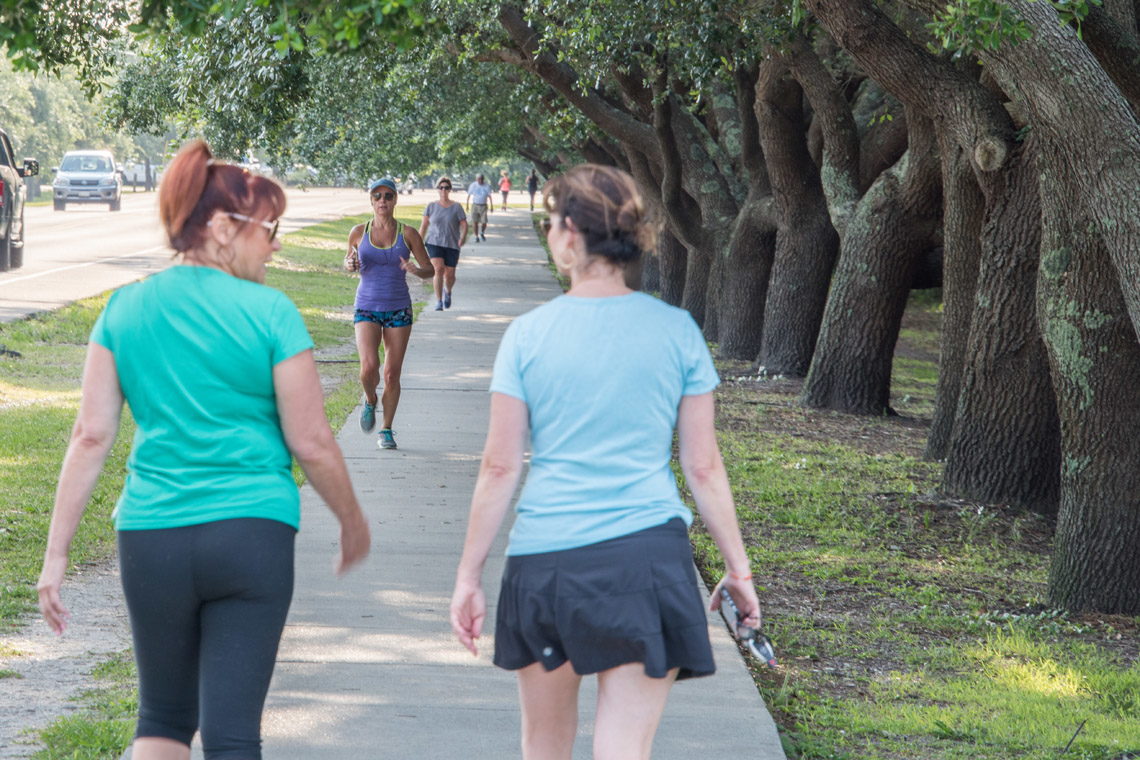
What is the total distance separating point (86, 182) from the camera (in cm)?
4466

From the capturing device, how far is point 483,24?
14.1 meters

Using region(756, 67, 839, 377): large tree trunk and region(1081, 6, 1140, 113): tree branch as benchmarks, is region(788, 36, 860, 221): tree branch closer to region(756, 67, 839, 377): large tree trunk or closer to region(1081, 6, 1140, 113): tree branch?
region(756, 67, 839, 377): large tree trunk

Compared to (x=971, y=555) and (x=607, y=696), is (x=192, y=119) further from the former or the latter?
(x=607, y=696)

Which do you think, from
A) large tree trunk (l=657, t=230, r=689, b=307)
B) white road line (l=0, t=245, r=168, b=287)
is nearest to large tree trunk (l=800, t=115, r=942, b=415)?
large tree trunk (l=657, t=230, r=689, b=307)

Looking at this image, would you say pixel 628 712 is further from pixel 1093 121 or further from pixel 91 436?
pixel 1093 121

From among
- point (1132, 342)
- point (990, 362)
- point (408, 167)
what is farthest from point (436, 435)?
point (408, 167)

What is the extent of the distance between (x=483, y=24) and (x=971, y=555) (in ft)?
26.9

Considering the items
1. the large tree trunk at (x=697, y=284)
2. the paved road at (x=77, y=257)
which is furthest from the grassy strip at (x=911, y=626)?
the large tree trunk at (x=697, y=284)

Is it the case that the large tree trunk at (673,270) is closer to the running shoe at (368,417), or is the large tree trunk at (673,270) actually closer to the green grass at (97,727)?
the running shoe at (368,417)

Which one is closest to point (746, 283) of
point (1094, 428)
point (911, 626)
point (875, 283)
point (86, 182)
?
point (875, 283)

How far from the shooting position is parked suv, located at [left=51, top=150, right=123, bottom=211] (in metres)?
44.5

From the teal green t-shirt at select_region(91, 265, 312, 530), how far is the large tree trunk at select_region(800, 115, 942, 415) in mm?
9383

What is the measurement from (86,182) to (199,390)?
44.6m

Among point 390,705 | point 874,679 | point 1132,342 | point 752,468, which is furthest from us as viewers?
point 752,468
